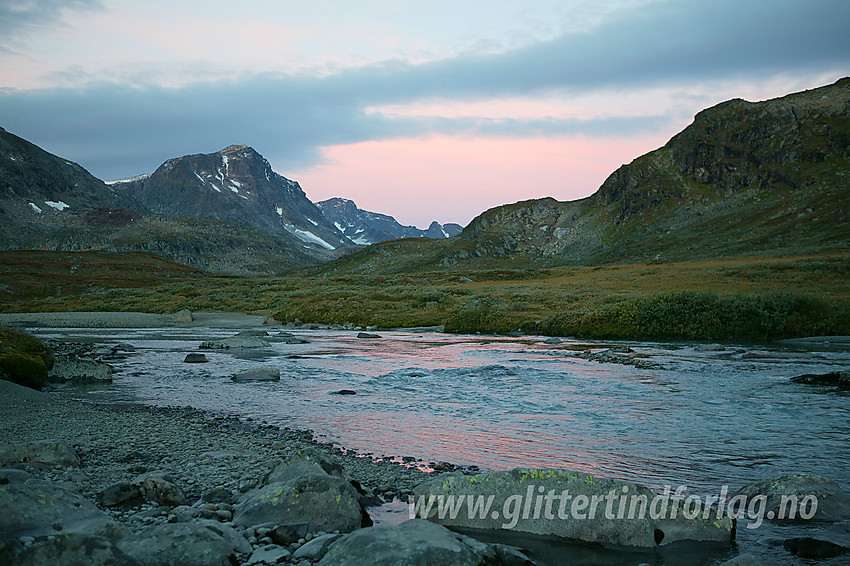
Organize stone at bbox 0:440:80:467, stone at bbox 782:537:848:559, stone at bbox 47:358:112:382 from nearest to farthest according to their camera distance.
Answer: stone at bbox 782:537:848:559
stone at bbox 0:440:80:467
stone at bbox 47:358:112:382

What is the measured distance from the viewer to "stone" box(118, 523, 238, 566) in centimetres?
625

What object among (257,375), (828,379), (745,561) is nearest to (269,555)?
(745,561)

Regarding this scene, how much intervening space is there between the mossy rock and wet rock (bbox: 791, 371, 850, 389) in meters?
28.6

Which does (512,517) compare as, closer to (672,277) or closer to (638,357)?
(638,357)

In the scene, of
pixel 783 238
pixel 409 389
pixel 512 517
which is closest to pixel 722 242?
pixel 783 238

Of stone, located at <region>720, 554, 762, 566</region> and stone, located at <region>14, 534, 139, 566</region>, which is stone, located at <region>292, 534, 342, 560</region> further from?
stone, located at <region>720, 554, 762, 566</region>

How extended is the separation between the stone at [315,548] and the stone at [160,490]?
2.80 m

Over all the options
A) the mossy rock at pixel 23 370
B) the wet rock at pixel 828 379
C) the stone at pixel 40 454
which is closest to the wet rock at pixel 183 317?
the mossy rock at pixel 23 370

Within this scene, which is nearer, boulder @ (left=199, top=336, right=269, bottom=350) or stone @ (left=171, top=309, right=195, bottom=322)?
boulder @ (left=199, top=336, right=269, bottom=350)

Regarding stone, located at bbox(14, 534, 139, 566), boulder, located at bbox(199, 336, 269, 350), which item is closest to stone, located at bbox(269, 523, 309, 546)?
stone, located at bbox(14, 534, 139, 566)

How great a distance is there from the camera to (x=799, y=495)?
9266 millimetres

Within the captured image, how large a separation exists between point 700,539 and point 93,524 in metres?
8.45

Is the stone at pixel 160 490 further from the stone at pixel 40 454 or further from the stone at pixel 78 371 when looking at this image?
the stone at pixel 78 371

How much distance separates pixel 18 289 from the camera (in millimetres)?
101812
